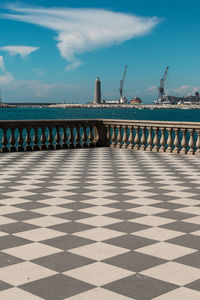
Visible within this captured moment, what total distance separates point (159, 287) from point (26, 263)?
4.31 feet

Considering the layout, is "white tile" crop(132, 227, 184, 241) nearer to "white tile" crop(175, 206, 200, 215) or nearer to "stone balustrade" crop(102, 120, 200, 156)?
"white tile" crop(175, 206, 200, 215)

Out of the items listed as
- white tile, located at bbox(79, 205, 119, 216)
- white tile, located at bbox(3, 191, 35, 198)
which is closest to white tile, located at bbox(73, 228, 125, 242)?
white tile, located at bbox(79, 205, 119, 216)

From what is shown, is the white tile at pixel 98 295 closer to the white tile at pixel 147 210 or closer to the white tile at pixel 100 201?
the white tile at pixel 147 210

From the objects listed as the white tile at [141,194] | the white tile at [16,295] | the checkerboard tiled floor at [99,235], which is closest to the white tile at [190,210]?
the checkerboard tiled floor at [99,235]

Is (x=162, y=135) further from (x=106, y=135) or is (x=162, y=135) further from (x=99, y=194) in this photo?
(x=99, y=194)

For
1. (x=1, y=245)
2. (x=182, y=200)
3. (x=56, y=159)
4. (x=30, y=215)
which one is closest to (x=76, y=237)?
(x=1, y=245)

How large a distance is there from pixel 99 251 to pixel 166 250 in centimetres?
68

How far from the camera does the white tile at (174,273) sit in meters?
4.08

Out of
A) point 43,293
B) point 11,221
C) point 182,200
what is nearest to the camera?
point 43,293

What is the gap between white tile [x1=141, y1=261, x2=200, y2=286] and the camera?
161 inches

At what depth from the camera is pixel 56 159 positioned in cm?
1321

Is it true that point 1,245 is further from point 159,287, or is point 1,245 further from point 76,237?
point 159,287

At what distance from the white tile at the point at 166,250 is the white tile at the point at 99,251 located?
0.72 ft


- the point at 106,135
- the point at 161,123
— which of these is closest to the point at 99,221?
the point at 161,123
